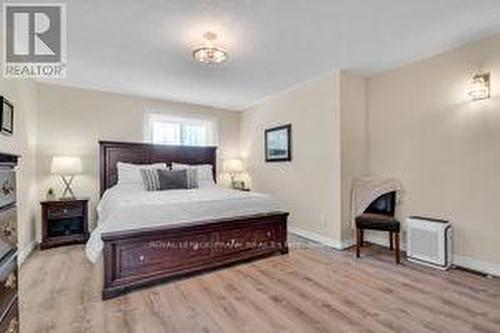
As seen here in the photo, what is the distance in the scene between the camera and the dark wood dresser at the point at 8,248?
1155 mm

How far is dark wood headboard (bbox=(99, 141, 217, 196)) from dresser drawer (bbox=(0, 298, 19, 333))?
340cm

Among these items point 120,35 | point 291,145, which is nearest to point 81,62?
point 120,35

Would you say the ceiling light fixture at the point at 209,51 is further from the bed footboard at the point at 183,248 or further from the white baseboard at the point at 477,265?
the white baseboard at the point at 477,265

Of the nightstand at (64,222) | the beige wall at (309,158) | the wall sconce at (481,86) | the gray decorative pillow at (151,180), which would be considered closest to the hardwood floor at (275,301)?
the nightstand at (64,222)

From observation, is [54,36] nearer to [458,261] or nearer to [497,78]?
[497,78]

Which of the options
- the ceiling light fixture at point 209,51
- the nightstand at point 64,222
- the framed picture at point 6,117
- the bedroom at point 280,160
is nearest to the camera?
the bedroom at point 280,160

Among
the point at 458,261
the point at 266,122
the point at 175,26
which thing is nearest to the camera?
the point at 175,26

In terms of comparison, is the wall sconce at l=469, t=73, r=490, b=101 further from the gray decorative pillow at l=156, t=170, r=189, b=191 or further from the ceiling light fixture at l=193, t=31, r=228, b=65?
the gray decorative pillow at l=156, t=170, r=189, b=191

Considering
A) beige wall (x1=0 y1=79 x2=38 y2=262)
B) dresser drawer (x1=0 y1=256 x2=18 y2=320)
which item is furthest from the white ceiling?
dresser drawer (x1=0 y1=256 x2=18 y2=320)

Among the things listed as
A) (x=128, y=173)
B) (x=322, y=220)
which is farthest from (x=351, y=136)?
(x=128, y=173)

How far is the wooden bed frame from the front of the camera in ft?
8.08

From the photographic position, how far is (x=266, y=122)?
5.36 metres

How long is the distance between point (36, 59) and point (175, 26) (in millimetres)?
1975

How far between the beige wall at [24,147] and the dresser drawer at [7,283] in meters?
2.05
